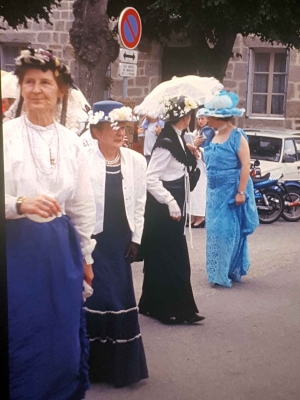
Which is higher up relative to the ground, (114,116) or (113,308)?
(114,116)

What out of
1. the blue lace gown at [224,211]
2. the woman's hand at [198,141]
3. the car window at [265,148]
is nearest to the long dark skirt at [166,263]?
the blue lace gown at [224,211]

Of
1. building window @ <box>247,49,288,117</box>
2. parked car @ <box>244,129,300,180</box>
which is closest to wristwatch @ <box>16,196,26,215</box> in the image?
parked car @ <box>244,129,300,180</box>

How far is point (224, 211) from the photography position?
543 centimetres

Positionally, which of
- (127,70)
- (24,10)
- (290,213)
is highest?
(24,10)

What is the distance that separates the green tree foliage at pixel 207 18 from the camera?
395cm

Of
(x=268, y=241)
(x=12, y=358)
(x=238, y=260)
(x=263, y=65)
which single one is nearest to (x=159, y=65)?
(x=238, y=260)

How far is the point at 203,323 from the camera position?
14.7 feet

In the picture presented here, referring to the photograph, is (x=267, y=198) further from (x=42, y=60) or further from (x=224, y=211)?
(x=42, y=60)

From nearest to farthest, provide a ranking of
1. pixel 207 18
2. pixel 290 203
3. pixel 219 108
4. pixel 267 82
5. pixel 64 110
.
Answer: pixel 64 110
pixel 207 18
pixel 219 108
pixel 290 203
pixel 267 82

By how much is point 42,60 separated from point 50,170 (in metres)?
0.40

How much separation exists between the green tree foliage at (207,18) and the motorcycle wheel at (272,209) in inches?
166

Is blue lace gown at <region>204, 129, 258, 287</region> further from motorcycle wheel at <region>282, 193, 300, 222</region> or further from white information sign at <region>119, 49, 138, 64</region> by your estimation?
motorcycle wheel at <region>282, 193, 300, 222</region>

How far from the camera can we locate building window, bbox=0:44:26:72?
2172 millimetres

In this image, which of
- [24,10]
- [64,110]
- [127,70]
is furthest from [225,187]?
[24,10]
